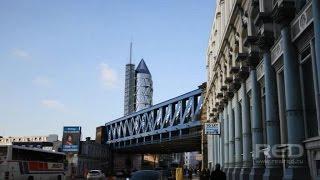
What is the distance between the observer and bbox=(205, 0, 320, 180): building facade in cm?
1546

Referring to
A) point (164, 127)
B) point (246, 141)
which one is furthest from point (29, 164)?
point (164, 127)

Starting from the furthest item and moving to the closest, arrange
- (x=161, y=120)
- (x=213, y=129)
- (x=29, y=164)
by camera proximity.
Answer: (x=161, y=120) < (x=213, y=129) < (x=29, y=164)

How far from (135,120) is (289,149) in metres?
96.1

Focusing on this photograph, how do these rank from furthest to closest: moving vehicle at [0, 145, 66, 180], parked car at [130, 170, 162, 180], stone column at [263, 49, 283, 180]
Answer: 1. moving vehicle at [0, 145, 66, 180]
2. stone column at [263, 49, 283, 180]
3. parked car at [130, 170, 162, 180]

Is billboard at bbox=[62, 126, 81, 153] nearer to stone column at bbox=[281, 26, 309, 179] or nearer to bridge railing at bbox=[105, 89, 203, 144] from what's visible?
bridge railing at bbox=[105, 89, 203, 144]

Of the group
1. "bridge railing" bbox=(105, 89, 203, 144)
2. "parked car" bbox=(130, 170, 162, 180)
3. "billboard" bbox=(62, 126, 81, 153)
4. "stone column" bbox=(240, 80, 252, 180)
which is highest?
"bridge railing" bbox=(105, 89, 203, 144)

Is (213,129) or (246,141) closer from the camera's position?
(246,141)

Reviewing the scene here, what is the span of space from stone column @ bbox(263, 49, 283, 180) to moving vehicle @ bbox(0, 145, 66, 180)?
20972mm

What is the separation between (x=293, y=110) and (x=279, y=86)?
3.12 m

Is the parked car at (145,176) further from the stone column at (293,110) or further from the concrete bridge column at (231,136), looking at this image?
the concrete bridge column at (231,136)

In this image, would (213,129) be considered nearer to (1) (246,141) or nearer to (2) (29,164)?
(1) (246,141)

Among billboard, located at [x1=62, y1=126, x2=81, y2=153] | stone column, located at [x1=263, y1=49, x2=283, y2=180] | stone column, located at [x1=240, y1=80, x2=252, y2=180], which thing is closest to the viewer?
stone column, located at [x1=263, y1=49, x2=283, y2=180]

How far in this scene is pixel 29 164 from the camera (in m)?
36.3

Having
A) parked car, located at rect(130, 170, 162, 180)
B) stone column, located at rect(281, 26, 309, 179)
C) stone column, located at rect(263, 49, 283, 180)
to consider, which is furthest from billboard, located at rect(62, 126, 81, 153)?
stone column, located at rect(281, 26, 309, 179)
